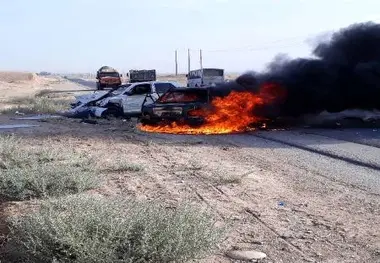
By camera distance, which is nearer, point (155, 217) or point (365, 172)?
point (155, 217)

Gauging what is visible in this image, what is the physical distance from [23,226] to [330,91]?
1579 cm

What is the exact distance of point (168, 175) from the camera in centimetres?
883

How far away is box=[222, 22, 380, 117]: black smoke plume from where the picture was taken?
61.5 ft

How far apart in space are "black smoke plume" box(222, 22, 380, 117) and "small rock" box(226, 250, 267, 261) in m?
13.8

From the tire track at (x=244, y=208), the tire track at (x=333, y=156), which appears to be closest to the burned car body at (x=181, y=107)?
the tire track at (x=333, y=156)

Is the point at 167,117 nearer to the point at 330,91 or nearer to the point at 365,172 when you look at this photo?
the point at 330,91

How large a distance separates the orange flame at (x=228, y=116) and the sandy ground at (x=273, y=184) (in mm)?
1669

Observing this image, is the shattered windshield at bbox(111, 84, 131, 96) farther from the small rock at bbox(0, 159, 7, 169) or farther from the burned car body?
the small rock at bbox(0, 159, 7, 169)

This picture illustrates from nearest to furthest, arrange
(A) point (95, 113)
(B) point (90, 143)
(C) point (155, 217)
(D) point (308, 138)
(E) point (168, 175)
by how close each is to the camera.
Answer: (C) point (155, 217) → (E) point (168, 175) → (B) point (90, 143) → (D) point (308, 138) → (A) point (95, 113)

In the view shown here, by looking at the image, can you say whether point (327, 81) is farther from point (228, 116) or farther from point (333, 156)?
point (333, 156)

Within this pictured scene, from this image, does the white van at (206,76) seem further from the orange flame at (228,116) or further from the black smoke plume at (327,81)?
the orange flame at (228,116)

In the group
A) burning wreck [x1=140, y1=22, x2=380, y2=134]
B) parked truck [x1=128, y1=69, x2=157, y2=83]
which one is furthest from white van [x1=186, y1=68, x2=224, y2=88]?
burning wreck [x1=140, y1=22, x2=380, y2=134]

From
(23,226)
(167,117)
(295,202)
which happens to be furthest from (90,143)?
(23,226)

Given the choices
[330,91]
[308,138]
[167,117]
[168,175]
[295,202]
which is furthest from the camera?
[330,91]
